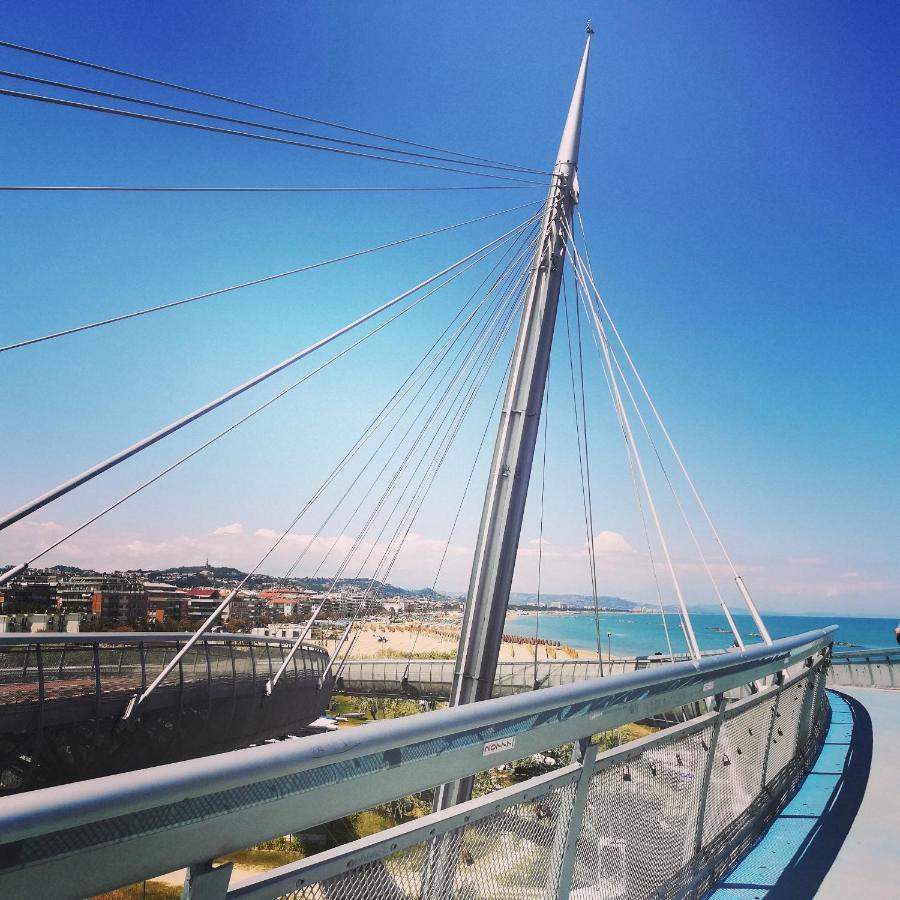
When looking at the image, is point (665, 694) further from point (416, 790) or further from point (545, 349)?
point (545, 349)

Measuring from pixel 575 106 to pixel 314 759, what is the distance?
1102cm

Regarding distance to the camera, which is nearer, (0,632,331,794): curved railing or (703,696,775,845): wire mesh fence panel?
(703,696,775,845): wire mesh fence panel

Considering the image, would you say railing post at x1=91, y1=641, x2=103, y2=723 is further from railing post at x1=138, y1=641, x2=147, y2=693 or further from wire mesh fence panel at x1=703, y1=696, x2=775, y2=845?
wire mesh fence panel at x1=703, y1=696, x2=775, y2=845

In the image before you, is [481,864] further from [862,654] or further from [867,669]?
[867,669]

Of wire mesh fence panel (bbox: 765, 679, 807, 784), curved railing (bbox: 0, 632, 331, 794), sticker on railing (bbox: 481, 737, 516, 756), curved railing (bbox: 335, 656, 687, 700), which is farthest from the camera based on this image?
curved railing (bbox: 335, 656, 687, 700)

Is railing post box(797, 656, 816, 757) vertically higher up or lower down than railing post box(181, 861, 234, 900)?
lower down

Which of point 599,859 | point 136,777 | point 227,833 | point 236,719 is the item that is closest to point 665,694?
point 599,859

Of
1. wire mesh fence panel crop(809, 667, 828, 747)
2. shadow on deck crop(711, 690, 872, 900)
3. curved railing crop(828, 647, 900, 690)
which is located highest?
wire mesh fence panel crop(809, 667, 828, 747)

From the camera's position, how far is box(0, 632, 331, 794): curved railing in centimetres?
1011

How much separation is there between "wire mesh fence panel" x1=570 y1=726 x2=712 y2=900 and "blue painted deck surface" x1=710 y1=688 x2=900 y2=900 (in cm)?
50

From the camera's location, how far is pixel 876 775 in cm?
528

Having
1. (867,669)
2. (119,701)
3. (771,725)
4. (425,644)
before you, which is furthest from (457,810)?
(425,644)

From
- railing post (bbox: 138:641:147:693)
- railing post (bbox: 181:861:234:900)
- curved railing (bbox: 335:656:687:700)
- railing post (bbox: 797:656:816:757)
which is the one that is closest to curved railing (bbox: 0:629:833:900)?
railing post (bbox: 181:861:234:900)

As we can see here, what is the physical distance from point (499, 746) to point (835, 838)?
3.37m
